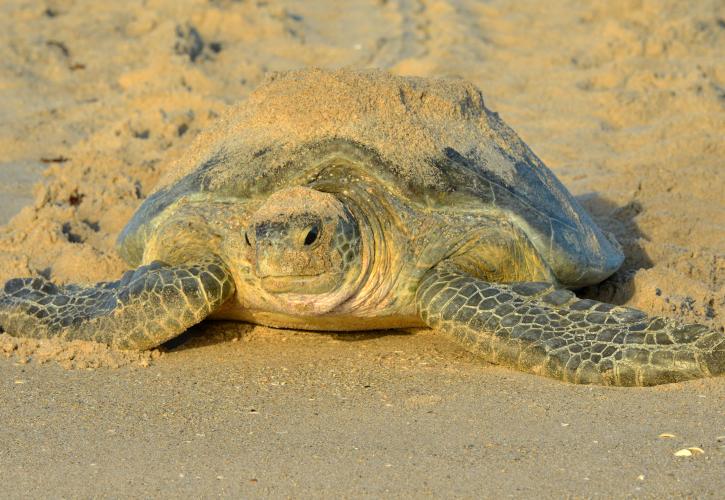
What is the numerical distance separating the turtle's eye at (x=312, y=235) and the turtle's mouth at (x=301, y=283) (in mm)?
147

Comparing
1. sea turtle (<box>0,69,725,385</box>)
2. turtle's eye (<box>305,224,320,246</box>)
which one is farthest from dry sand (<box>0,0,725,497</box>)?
turtle's eye (<box>305,224,320,246</box>)

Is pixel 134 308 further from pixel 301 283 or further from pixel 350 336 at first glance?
→ pixel 350 336

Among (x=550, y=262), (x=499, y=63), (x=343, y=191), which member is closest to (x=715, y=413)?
(x=550, y=262)

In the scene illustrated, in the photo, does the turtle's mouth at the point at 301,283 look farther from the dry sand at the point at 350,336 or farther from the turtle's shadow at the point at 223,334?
the turtle's shadow at the point at 223,334

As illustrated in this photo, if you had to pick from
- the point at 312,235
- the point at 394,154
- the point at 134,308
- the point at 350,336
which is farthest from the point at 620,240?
the point at 134,308

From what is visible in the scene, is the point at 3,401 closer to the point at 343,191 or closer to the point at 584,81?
the point at 343,191

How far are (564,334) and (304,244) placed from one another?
3.79 feet

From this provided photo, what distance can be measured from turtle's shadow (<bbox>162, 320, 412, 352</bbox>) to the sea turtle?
0.08m

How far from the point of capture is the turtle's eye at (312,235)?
4273 millimetres

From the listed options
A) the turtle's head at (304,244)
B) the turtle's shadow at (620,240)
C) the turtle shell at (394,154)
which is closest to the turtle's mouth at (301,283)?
the turtle's head at (304,244)

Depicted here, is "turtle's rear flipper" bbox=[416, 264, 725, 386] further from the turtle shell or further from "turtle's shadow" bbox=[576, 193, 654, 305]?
"turtle's shadow" bbox=[576, 193, 654, 305]

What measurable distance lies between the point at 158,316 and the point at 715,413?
7.54ft

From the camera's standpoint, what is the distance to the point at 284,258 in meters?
4.22

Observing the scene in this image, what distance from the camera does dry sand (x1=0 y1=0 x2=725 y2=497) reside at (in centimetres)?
314
